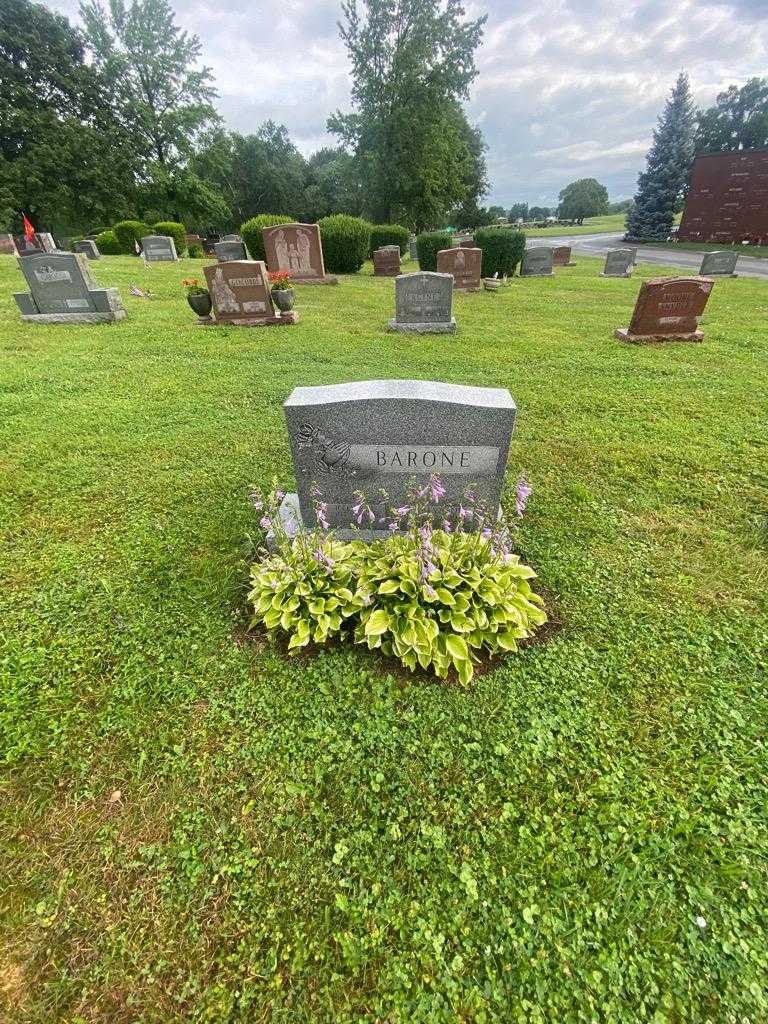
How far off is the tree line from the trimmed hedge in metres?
18.4

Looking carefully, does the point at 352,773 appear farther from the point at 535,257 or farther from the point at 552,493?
the point at 535,257

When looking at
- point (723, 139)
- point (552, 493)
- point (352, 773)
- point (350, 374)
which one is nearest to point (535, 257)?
point (350, 374)

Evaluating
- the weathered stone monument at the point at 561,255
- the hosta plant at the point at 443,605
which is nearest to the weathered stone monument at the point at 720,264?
the weathered stone monument at the point at 561,255

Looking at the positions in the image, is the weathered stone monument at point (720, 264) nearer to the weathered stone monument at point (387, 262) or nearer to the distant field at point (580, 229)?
the weathered stone monument at point (387, 262)

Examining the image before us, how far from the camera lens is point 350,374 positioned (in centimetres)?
729

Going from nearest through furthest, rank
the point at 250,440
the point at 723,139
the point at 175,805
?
the point at 175,805
the point at 250,440
the point at 723,139

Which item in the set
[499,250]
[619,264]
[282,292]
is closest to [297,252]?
[282,292]

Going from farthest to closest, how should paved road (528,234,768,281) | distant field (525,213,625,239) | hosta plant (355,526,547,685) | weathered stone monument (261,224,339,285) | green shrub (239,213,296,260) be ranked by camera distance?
distant field (525,213,625,239) < paved road (528,234,768,281) < green shrub (239,213,296,260) < weathered stone monument (261,224,339,285) < hosta plant (355,526,547,685)

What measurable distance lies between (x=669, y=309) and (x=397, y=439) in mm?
8448

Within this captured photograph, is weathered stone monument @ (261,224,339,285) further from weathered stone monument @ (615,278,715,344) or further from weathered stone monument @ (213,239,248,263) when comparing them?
weathered stone monument @ (615,278,715,344)

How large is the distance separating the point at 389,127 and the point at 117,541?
3842cm

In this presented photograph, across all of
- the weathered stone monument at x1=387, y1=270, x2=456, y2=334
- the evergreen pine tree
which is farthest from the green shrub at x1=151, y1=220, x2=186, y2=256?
the evergreen pine tree

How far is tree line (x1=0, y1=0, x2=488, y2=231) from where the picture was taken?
99.8ft

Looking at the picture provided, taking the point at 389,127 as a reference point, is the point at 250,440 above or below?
below
